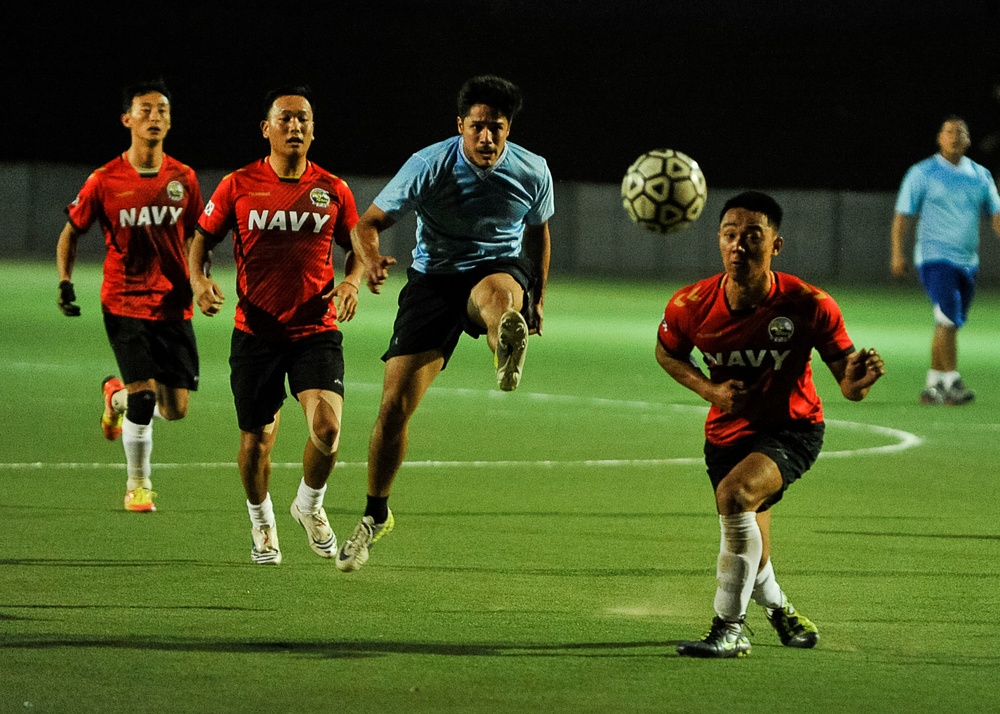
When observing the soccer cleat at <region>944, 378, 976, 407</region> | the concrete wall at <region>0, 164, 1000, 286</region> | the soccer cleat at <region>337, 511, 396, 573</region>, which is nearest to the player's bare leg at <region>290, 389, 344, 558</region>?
Answer: the soccer cleat at <region>337, 511, 396, 573</region>

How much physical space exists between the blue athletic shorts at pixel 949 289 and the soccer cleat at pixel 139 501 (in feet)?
26.5

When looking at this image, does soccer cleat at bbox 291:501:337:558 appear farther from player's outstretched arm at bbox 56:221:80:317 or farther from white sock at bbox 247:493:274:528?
player's outstretched arm at bbox 56:221:80:317

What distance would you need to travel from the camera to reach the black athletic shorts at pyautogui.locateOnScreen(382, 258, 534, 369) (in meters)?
7.73

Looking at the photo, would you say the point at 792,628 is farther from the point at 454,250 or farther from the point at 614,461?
the point at 614,461

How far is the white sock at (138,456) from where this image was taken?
9.32 metres

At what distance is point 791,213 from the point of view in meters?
39.1

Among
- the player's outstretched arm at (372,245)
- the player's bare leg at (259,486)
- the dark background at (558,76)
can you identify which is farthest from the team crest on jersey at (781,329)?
the dark background at (558,76)

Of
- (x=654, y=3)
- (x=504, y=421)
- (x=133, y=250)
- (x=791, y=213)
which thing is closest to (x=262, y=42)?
(x=654, y=3)

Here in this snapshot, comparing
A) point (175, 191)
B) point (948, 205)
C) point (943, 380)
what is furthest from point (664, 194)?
point (943, 380)

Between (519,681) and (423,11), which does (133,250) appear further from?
(423,11)

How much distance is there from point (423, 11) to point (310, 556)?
3708 centimetres

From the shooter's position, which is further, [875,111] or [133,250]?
[875,111]

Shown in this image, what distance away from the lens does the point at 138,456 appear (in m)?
9.35

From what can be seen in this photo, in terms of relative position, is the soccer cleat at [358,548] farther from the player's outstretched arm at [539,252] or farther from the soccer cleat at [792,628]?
the soccer cleat at [792,628]
